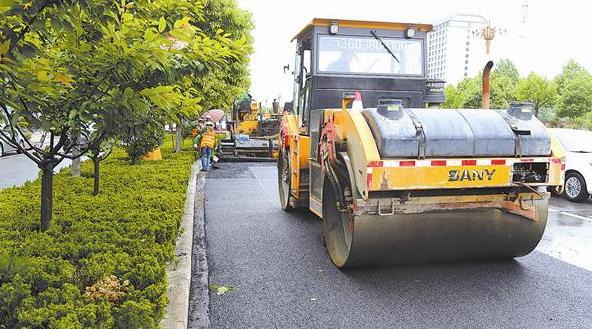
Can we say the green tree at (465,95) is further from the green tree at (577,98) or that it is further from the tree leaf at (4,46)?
the tree leaf at (4,46)

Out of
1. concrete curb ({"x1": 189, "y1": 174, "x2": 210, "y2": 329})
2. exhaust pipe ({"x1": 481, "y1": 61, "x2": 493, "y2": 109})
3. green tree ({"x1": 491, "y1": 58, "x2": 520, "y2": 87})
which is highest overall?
green tree ({"x1": 491, "y1": 58, "x2": 520, "y2": 87})

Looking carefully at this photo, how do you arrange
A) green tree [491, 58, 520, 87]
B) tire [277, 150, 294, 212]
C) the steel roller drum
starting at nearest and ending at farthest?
the steel roller drum → tire [277, 150, 294, 212] → green tree [491, 58, 520, 87]

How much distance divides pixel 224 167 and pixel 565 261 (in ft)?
38.4

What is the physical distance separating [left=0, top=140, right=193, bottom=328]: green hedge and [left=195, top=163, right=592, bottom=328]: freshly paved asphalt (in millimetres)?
720

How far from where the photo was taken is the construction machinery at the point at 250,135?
1831 centimetres

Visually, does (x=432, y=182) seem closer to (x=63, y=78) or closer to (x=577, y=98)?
(x=63, y=78)

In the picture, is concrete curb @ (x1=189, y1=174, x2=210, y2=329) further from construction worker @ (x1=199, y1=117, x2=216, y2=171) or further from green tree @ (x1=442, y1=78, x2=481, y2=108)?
green tree @ (x1=442, y1=78, x2=481, y2=108)

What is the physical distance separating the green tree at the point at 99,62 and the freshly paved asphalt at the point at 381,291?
1.87m

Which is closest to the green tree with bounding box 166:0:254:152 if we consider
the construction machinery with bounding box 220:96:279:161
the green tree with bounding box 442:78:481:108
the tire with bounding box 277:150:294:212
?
the construction machinery with bounding box 220:96:279:161

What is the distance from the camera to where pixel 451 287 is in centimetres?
480

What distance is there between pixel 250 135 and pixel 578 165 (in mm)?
15575

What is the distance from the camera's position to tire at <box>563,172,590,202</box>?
980 centimetres

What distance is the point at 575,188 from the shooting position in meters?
10.0

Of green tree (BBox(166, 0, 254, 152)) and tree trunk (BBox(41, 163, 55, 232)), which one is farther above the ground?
green tree (BBox(166, 0, 254, 152))
